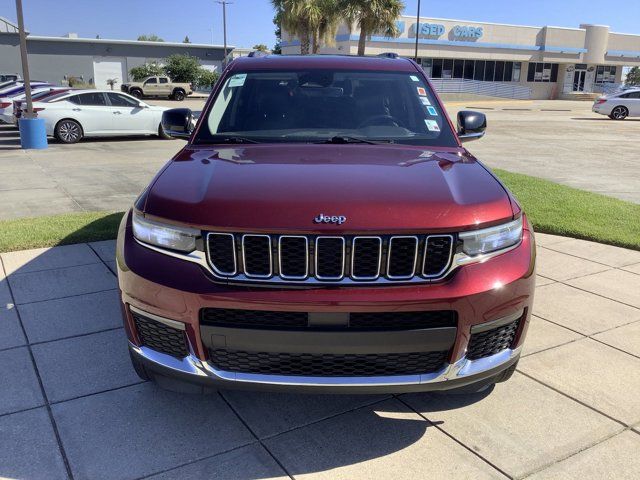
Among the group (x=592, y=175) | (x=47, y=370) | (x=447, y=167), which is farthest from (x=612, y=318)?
(x=592, y=175)

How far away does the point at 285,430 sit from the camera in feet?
9.80

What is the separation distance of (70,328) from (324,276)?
246 cm

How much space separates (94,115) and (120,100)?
2.94ft

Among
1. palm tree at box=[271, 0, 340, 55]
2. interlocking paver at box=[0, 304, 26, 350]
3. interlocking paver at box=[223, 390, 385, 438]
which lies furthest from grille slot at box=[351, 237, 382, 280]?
palm tree at box=[271, 0, 340, 55]

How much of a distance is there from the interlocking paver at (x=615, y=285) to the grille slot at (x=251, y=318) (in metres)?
3.52

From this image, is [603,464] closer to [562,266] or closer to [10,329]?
[562,266]

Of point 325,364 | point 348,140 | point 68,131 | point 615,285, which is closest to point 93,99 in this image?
point 68,131

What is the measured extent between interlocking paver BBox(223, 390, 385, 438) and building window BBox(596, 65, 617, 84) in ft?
213

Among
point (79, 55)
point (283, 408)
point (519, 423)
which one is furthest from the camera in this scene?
point (79, 55)

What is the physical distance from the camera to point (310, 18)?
3578cm

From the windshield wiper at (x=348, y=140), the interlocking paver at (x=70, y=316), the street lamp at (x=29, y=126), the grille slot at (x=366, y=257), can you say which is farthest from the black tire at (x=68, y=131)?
the grille slot at (x=366, y=257)

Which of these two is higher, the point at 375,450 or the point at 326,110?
the point at 326,110

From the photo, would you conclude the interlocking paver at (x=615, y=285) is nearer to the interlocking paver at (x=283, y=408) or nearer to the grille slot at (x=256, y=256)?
the interlocking paver at (x=283, y=408)

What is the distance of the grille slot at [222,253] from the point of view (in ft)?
8.28
